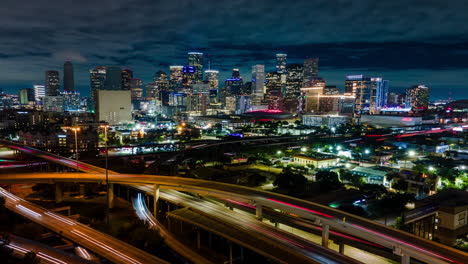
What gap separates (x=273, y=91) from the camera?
525 feet

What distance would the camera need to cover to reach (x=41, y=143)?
50500 mm

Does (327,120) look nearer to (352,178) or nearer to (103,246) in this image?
(352,178)

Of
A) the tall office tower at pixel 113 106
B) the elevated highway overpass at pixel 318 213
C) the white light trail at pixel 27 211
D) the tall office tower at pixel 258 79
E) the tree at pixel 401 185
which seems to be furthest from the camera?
the tall office tower at pixel 258 79

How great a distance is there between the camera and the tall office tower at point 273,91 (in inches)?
6122

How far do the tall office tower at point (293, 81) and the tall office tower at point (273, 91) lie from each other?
5230 millimetres

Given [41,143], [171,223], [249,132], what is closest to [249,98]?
[249,132]

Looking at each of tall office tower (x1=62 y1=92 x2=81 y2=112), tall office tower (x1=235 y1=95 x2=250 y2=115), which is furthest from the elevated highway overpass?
tall office tower (x1=62 y1=92 x2=81 y2=112)

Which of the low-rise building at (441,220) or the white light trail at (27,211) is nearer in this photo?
the white light trail at (27,211)

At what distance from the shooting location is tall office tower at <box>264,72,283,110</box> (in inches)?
6122

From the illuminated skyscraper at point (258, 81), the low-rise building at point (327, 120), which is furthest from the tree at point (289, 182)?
the illuminated skyscraper at point (258, 81)

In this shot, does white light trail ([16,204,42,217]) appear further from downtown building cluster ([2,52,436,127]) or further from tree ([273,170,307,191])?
downtown building cluster ([2,52,436,127])

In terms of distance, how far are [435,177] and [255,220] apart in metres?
22.2

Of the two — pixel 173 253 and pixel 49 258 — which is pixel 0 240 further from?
pixel 173 253

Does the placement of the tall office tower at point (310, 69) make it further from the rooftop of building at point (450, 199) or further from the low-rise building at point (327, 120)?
the rooftop of building at point (450, 199)
